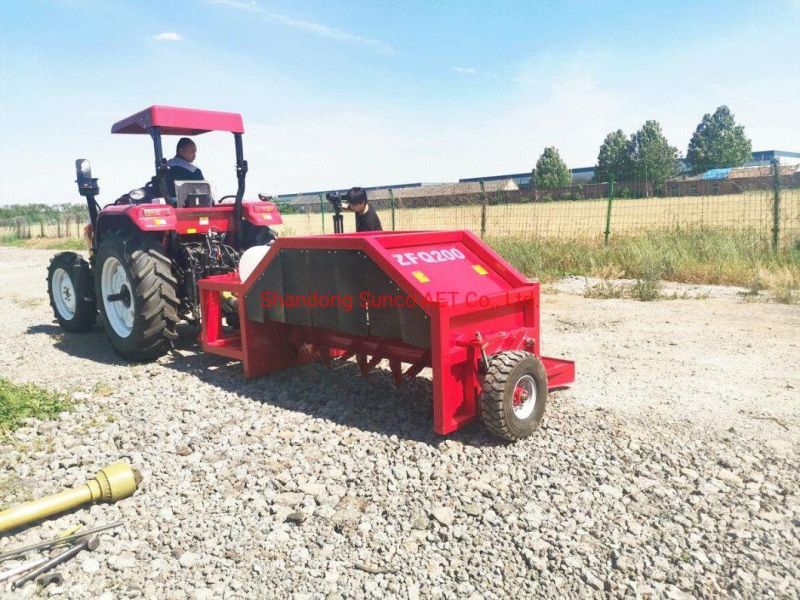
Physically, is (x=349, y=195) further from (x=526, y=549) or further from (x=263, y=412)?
(x=526, y=549)

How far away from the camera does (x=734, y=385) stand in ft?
14.0

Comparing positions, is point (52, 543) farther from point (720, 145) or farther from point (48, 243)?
point (720, 145)

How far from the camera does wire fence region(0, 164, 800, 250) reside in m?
9.94

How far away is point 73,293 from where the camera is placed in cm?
659

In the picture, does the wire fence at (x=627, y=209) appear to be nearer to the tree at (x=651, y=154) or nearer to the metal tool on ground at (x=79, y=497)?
Result: the metal tool on ground at (x=79, y=497)

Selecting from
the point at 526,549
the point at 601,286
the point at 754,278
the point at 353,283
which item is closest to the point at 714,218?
the point at 754,278

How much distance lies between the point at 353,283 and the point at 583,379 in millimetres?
1903

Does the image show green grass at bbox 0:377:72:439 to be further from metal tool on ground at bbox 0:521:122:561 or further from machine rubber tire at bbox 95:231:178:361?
metal tool on ground at bbox 0:521:122:561

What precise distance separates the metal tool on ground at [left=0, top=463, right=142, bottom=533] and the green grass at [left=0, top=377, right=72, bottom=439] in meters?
1.13

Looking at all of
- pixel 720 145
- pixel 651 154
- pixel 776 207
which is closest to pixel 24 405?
→ pixel 776 207

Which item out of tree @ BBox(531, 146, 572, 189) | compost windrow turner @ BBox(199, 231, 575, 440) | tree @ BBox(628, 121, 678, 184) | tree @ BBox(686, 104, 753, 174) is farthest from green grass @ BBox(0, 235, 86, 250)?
tree @ BBox(686, 104, 753, 174)

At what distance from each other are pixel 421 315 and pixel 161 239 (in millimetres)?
3161

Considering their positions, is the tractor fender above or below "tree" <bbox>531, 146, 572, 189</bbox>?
below

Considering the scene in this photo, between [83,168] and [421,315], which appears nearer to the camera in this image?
[421,315]
